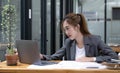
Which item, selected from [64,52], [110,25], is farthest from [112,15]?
[64,52]

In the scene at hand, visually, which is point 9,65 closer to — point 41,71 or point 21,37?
point 41,71

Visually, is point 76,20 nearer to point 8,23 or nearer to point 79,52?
point 79,52

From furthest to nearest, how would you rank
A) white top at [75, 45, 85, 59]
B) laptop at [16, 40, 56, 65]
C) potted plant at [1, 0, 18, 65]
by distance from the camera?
potted plant at [1, 0, 18, 65], white top at [75, 45, 85, 59], laptop at [16, 40, 56, 65]

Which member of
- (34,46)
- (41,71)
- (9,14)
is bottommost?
(41,71)

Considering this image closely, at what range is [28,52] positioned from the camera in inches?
99.9

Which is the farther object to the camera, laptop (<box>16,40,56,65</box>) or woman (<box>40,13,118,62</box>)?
woman (<box>40,13,118,62</box>)

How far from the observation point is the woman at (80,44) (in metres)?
2.91

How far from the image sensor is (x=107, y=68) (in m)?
2.23

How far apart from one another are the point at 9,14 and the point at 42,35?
1989mm

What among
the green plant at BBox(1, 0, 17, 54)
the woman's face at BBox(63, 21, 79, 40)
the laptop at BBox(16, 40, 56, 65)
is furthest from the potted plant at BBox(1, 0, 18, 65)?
the woman's face at BBox(63, 21, 79, 40)

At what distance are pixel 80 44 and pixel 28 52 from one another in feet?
2.48

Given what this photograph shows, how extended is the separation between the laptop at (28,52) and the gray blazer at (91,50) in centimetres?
34

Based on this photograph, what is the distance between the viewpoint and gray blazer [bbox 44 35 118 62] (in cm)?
293

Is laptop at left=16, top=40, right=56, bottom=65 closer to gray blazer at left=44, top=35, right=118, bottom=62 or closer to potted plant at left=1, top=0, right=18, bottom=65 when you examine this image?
gray blazer at left=44, top=35, right=118, bottom=62
